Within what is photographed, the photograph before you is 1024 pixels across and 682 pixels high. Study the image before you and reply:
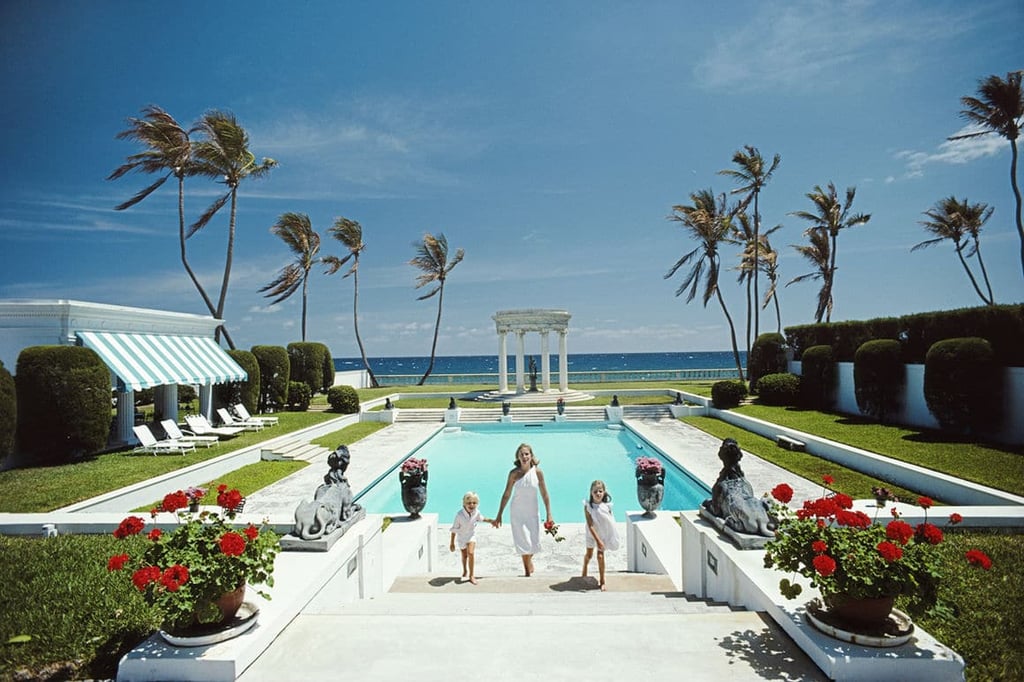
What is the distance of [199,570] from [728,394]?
22.9m

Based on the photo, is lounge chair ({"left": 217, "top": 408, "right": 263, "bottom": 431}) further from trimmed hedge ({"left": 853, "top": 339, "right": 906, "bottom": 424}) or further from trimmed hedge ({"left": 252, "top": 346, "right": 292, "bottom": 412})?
trimmed hedge ({"left": 853, "top": 339, "right": 906, "bottom": 424})

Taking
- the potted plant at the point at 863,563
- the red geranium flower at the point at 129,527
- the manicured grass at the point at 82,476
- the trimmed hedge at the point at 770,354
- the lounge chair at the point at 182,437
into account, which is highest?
the trimmed hedge at the point at 770,354

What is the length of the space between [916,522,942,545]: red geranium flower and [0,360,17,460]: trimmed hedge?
1676 cm

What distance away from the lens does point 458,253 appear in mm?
41000

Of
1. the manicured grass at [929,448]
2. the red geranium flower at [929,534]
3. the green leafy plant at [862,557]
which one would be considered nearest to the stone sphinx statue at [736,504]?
the green leafy plant at [862,557]

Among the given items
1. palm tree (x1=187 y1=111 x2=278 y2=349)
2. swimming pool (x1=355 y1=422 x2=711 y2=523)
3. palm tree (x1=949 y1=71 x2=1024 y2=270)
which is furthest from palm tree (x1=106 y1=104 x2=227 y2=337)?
palm tree (x1=949 y1=71 x2=1024 y2=270)

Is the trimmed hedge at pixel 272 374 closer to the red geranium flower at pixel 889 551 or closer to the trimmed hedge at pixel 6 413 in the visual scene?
the trimmed hedge at pixel 6 413

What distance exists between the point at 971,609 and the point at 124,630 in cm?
768

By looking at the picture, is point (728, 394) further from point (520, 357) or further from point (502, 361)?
point (502, 361)

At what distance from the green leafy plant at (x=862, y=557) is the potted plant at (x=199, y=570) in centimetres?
377

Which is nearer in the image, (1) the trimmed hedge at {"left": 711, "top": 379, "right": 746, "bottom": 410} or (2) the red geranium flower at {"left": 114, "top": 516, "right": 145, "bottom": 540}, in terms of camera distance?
(2) the red geranium flower at {"left": 114, "top": 516, "right": 145, "bottom": 540}

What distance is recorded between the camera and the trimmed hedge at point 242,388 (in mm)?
21750

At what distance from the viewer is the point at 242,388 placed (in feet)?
72.7

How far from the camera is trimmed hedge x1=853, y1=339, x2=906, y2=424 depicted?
685 inches
